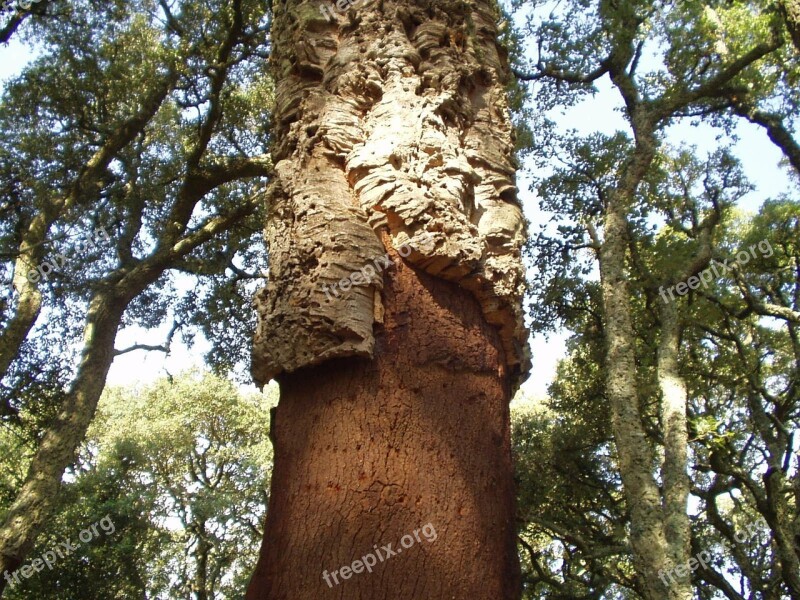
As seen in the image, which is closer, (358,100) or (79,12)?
(358,100)

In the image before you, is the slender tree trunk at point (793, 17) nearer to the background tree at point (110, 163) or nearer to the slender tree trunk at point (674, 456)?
A: the slender tree trunk at point (674, 456)

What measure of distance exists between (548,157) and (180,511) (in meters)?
13.8

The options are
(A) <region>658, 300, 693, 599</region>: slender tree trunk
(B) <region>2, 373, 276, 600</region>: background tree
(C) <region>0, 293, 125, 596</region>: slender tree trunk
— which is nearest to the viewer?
(A) <region>658, 300, 693, 599</region>: slender tree trunk

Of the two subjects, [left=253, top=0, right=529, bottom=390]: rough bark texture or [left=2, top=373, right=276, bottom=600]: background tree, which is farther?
[left=2, top=373, right=276, bottom=600]: background tree

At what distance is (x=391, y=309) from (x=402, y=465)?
53cm

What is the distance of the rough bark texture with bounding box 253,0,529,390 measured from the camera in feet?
6.68

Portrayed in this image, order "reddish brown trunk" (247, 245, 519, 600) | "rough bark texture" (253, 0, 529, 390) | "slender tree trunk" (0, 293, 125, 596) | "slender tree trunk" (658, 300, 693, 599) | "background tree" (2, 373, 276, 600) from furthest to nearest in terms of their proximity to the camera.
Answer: "background tree" (2, 373, 276, 600)
"slender tree trunk" (0, 293, 125, 596)
"slender tree trunk" (658, 300, 693, 599)
"rough bark texture" (253, 0, 529, 390)
"reddish brown trunk" (247, 245, 519, 600)

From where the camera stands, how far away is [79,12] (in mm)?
10750

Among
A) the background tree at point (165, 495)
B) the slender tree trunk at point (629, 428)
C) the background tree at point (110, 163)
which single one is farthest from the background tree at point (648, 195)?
the background tree at point (165, 495)

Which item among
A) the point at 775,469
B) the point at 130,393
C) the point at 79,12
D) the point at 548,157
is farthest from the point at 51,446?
the point at 130,393

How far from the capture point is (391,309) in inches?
80.1

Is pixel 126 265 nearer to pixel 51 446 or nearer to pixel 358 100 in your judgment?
pixel 51 446

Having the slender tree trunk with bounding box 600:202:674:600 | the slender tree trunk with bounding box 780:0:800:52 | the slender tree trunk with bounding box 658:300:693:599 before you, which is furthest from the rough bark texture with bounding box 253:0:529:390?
the slender tree trunk with bounding box 780:0:800:52

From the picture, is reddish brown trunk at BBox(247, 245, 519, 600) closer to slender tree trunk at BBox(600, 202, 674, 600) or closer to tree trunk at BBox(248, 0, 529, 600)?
tree trunk at BBox(248, 0, 529, 600)
